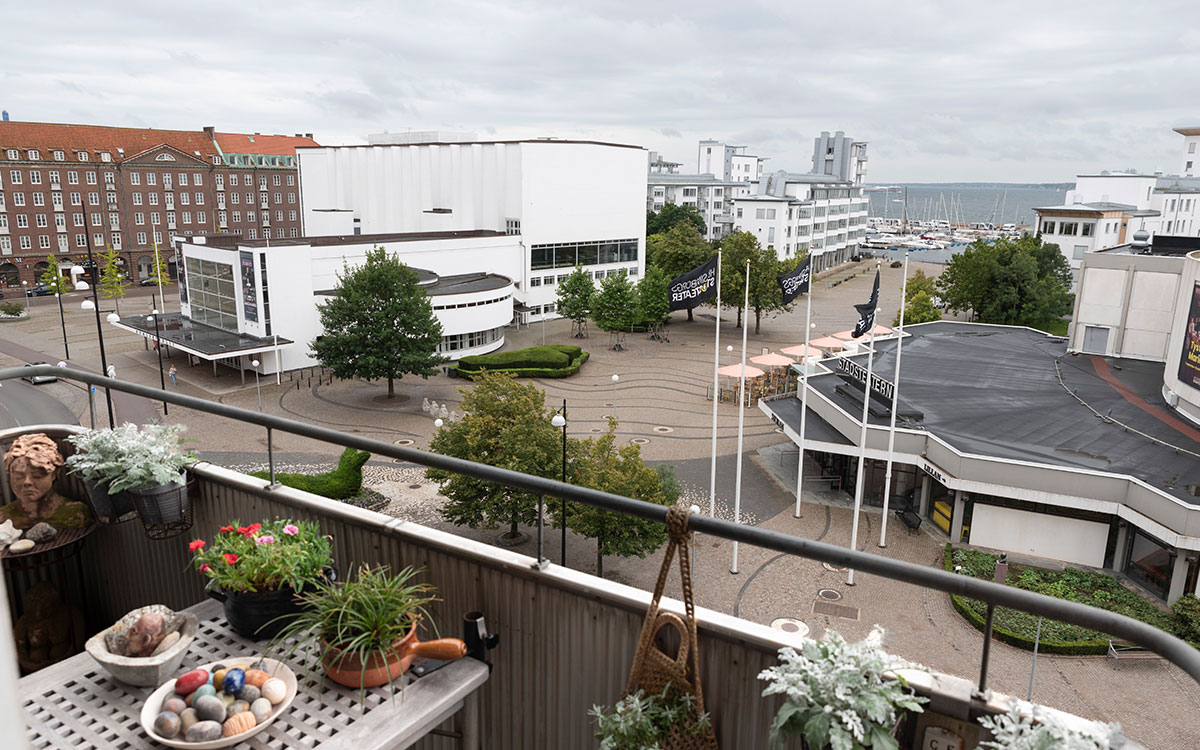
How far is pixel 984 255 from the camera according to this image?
54.5 meters

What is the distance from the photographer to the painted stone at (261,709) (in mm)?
3535

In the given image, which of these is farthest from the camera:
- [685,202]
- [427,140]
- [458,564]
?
[685,202]

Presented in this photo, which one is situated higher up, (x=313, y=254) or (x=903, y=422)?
→ (x=313, y=254)

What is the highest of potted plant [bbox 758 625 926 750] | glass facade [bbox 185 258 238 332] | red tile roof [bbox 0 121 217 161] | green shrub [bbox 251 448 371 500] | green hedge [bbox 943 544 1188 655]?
red tile roof [bbox 0 121 217 161]

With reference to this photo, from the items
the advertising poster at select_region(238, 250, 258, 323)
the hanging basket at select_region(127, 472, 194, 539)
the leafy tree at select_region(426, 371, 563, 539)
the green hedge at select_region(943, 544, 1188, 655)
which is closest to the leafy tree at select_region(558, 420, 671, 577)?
the leafy tree at select_region(426, 371, 563, 539)

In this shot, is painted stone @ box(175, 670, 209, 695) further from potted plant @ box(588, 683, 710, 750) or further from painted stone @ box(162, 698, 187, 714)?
potted plant @ box(588, 683, 710, 750)

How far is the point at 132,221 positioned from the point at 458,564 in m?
83.7

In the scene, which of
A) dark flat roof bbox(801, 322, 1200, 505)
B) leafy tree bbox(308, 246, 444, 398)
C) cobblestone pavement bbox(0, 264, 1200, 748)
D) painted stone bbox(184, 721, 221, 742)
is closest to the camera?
painted stone bbox(184, 721, 221, 742)

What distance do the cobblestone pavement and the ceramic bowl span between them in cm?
378

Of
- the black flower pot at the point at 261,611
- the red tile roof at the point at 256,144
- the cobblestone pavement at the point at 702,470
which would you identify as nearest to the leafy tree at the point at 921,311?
the cobblestone pavement at the point at 702,470

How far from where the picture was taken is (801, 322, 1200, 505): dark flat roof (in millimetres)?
22906

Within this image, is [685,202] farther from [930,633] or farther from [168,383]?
[930,633]

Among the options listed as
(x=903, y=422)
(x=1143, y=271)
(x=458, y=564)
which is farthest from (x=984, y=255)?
(x=458, y=564)

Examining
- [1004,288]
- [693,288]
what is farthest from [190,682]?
[1004,288]
